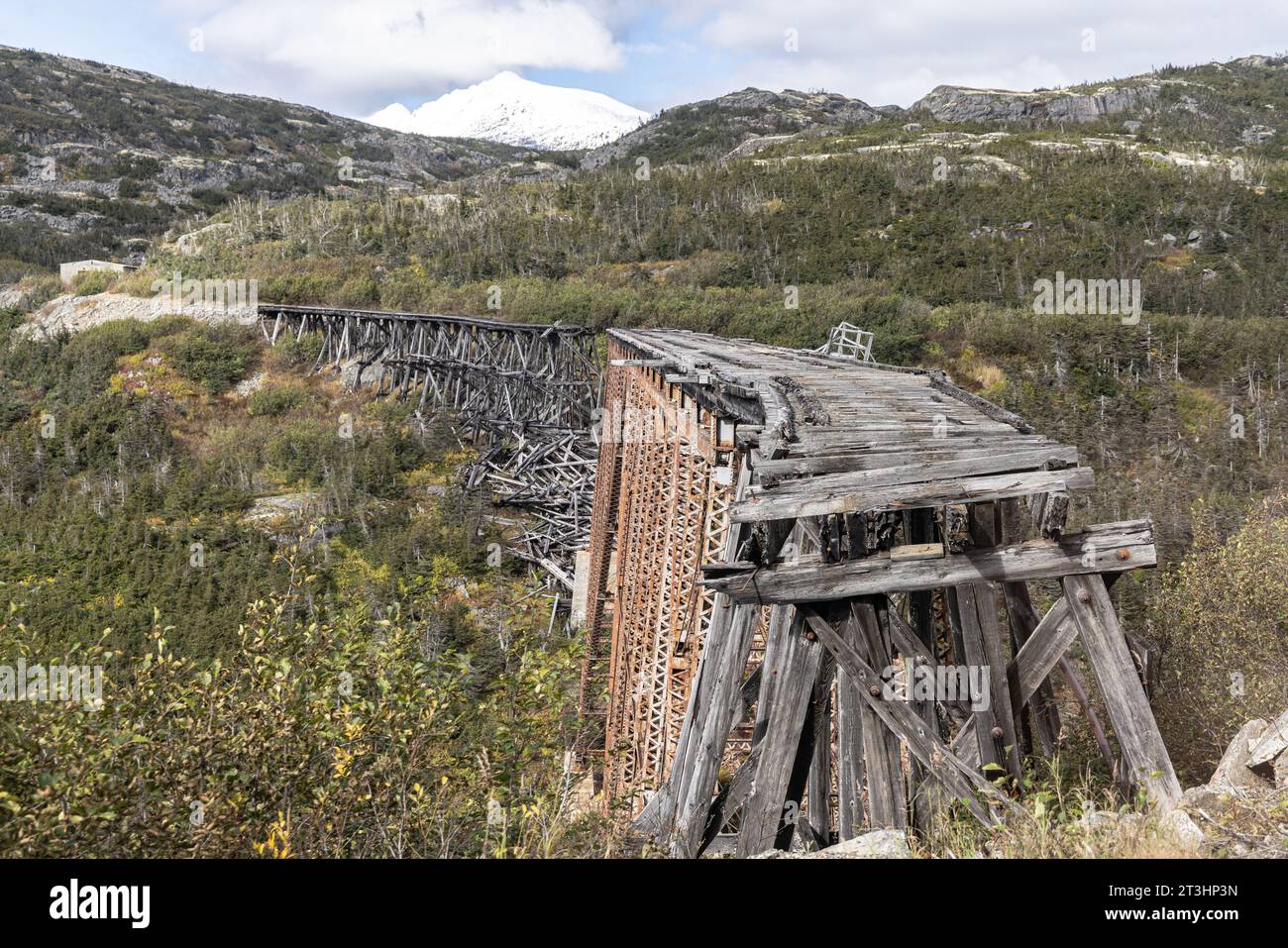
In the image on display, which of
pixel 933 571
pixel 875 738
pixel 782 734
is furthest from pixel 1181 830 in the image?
pixel 782 734

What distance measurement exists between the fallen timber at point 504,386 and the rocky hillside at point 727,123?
156ft

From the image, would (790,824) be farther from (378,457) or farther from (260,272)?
(260,272)

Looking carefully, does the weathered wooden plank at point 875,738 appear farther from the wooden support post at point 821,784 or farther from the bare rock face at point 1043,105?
the bare rock face at point 1043,105

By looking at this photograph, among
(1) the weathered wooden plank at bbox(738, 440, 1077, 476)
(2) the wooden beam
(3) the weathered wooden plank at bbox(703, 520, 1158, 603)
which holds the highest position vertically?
(1) the weathered wooden plank at bbox(738, 440, 1077, 476)

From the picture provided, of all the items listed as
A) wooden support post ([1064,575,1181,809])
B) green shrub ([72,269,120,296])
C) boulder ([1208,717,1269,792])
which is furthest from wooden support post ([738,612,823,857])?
green shrub ([72,269,120,296])

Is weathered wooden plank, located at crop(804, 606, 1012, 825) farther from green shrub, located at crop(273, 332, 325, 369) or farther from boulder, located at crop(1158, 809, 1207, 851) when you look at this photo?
green shrub, located at crop(273, 332, 325, 369)

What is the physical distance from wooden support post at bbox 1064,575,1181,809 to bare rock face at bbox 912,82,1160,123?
7800cm

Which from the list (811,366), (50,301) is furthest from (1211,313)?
(50,301)

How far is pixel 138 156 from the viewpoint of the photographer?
77438 mm

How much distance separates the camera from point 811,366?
860 cm

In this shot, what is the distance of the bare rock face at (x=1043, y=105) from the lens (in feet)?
244

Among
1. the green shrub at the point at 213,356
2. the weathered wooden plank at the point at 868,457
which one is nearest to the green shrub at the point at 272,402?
the green shrub at the point at 213,356

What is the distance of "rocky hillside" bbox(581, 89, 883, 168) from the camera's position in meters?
79.9
